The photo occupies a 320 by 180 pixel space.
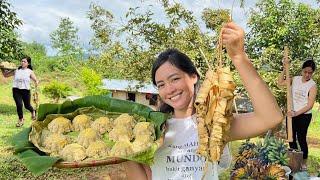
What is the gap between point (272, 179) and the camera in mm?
3291

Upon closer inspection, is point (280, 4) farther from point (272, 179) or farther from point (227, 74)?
point (227, 74)

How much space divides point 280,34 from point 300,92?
131 inches

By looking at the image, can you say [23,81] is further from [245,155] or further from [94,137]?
[94,137]

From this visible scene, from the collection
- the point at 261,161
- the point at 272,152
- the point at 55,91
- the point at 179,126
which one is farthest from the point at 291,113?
the point at 55,91

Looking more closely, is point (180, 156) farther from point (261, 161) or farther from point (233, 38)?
point (261, 161)

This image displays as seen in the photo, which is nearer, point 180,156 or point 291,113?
point 180,156

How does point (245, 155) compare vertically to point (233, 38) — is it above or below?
below

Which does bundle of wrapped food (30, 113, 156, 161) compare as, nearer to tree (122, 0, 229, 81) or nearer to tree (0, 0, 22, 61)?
tree (122, 0, 229, 81)

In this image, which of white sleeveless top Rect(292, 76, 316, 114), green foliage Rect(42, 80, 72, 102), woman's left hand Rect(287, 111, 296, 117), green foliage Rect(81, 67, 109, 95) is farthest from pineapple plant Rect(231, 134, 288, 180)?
green foliage Rect(42, 80, 72, 102)

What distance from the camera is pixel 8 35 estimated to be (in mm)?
9602

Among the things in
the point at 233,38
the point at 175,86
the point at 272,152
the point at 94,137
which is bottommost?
the point at 272,152

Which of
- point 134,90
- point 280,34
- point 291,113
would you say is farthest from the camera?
point 280,34

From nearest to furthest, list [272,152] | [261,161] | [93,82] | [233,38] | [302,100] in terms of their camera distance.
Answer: [233,38] → [261,161] → [272,152] → [302,100] → [93,82]

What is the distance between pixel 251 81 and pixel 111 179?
4.57m
